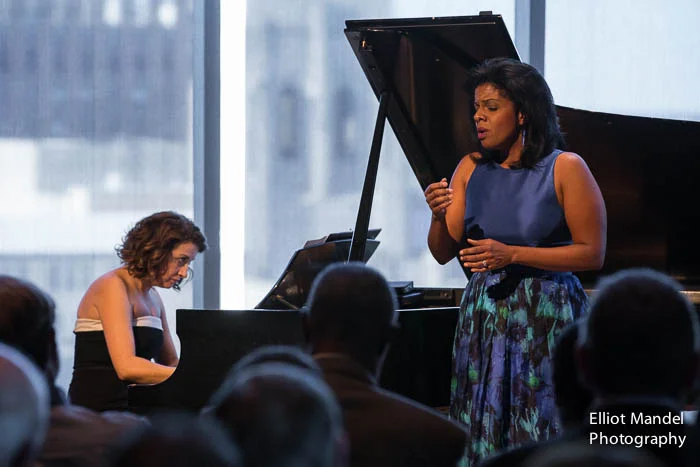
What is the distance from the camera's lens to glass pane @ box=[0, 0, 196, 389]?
17.6 feet

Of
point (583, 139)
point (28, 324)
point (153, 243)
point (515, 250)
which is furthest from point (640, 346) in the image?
point (153, 243)

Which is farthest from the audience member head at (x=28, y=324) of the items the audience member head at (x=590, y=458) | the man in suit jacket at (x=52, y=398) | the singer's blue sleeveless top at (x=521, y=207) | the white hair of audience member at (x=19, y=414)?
the singer's blue sleeveless top at (x=521, y=207)

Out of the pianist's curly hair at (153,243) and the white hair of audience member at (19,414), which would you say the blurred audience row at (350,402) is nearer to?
the white hair of audience member at (19,414)

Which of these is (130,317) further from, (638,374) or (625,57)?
(625,57)

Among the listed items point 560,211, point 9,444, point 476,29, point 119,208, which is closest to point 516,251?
point 560,211

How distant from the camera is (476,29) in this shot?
300cm

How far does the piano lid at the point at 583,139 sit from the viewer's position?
125 inches

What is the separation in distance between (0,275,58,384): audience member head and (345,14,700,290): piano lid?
1620 millimetres

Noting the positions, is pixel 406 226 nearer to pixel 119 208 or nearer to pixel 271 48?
pixel 271 48

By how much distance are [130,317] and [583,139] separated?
1830 millimetres

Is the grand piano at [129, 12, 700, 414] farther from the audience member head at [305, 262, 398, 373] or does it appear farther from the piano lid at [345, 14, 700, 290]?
the audience member head at [305, 262, 398, 373]

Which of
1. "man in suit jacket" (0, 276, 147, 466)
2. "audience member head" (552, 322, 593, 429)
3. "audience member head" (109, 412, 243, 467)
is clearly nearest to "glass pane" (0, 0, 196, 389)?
"man in suit jacket" (0, 276, 147, 466)

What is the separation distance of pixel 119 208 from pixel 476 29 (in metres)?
2.91

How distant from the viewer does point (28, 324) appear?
181cm
